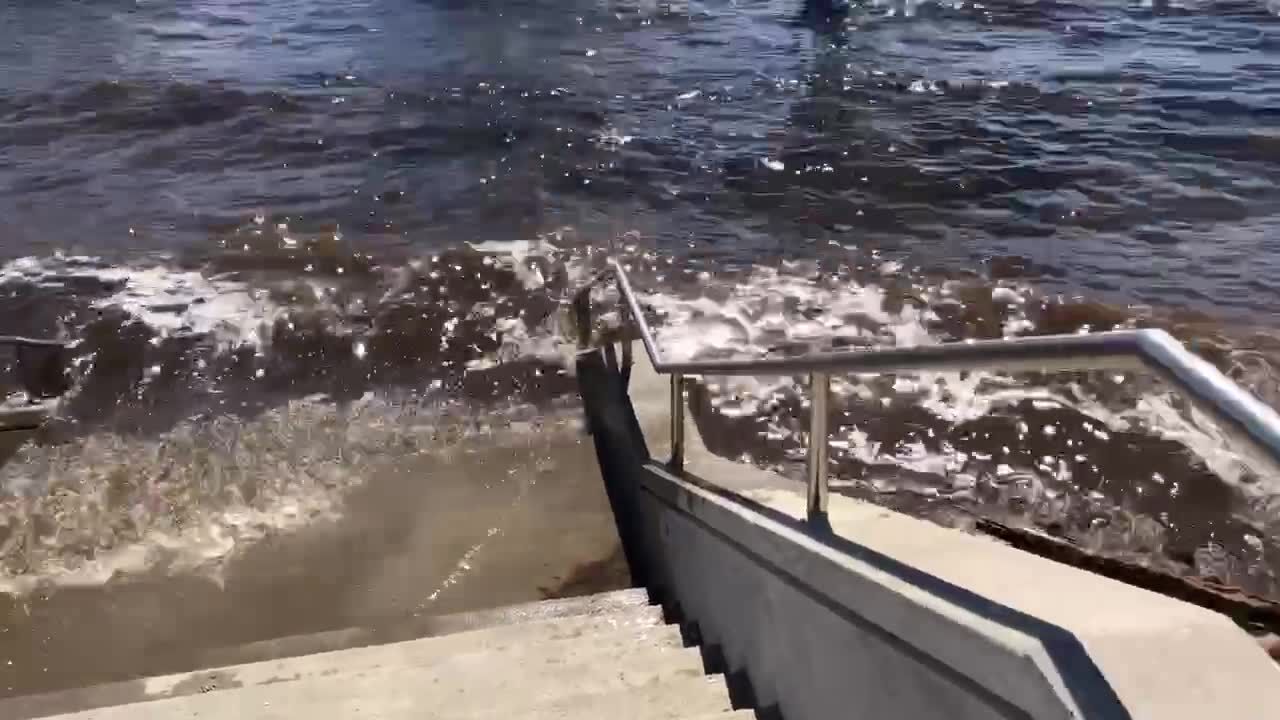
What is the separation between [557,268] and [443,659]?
699cm

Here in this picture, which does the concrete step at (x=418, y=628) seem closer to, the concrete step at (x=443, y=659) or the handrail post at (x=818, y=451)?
the concrete step at (x=443, y=659)

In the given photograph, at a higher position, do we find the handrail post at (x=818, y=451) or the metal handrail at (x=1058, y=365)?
the metal handrail at (x=1058, y=365)

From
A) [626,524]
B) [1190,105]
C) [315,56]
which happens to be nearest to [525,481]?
[626,524]

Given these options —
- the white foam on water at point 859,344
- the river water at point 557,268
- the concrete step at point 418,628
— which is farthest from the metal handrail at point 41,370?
the white foam on water at point 859,344

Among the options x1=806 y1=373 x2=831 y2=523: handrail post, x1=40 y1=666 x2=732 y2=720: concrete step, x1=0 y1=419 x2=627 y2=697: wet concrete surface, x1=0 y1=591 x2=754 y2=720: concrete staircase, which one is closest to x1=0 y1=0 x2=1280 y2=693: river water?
x1=0 y1=419 x2=627 y2=697: wet concrete surface

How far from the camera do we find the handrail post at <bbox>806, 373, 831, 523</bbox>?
274 centimetres

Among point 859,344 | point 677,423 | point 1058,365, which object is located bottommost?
point 859,344

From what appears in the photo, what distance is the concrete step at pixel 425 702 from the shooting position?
317cm

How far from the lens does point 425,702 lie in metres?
3.40

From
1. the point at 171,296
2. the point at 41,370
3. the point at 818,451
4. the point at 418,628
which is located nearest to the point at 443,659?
the point at 418,628

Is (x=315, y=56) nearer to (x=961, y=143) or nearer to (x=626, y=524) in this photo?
(x=961, y=143)

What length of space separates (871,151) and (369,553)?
1004 centimetres

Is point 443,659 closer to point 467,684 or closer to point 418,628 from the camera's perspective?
point 467,684

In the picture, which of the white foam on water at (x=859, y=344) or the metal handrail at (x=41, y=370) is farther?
the metal handrail at (x=41, y=370)
